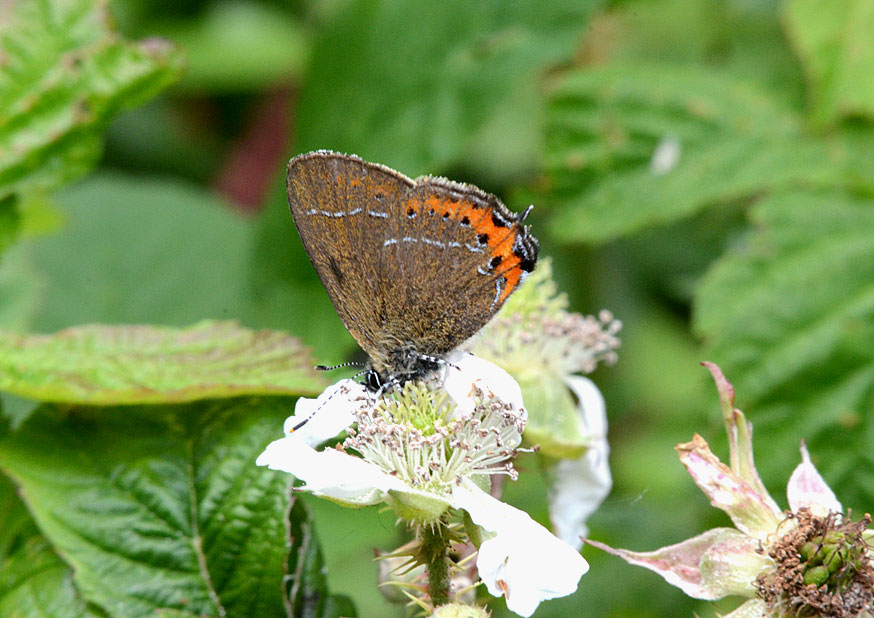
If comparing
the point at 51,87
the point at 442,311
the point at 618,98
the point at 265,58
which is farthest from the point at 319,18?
the point at 442,311

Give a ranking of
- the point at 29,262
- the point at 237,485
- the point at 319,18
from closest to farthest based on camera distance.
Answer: the point at 237,485 < the point at 29,262 < the point at 319,18

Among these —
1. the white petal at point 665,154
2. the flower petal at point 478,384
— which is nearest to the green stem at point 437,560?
the flower petal at point 478,384

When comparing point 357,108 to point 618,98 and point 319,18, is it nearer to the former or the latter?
point 618,98

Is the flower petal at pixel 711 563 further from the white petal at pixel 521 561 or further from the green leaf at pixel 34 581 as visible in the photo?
the green leaf at pixel 34 581

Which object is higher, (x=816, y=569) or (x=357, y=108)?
(x=357, y=108)

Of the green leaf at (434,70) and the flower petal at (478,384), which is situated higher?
the green leaf at (434,70)

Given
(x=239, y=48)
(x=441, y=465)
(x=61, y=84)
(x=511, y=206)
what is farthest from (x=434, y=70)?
(x=239, y=48)
